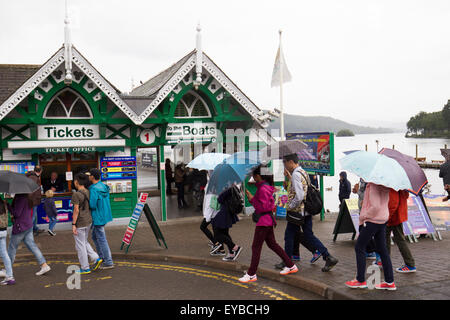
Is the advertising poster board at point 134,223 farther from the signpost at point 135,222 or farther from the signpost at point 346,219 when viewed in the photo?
the signpost at point 346,219

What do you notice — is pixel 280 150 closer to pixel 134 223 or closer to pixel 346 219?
pixel 346 219

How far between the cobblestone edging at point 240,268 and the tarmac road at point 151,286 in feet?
0.40

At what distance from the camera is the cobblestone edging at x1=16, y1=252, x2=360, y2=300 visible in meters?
6.63

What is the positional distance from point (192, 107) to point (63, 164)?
14.9 feet

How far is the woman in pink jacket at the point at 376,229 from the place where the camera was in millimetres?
6441

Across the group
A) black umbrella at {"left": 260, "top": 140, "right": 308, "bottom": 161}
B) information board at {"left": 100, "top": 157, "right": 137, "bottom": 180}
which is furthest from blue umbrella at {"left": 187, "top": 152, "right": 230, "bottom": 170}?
information board at {"left": 100, "top": 157, "right": 137, "bottom": 180}

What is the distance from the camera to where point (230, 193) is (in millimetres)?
8781

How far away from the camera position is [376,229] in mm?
6512

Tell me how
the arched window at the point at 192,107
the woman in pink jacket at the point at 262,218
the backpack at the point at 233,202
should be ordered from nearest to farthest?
the woman in pink jacket at the point at 262,218 < the backpack at the point at 233,202 < the arched window at the point at 192,107

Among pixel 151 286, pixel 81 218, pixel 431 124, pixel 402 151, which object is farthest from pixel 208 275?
pixel 431 124

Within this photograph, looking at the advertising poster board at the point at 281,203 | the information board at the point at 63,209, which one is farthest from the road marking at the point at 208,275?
the advertising poster board at the point at 281,203

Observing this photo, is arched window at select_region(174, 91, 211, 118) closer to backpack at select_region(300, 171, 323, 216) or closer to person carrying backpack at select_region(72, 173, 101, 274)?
person carrying backpack at select_region(72, 173, 101, 274)
